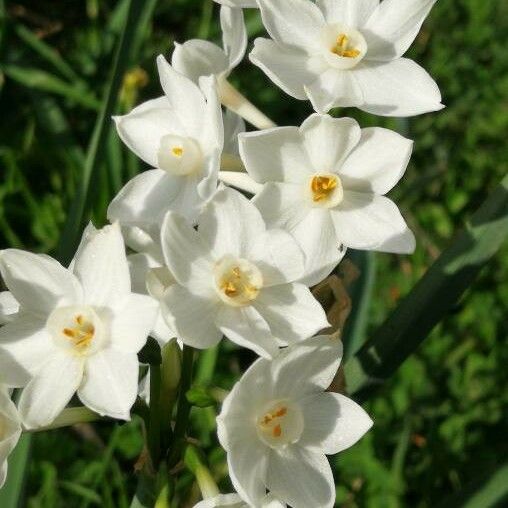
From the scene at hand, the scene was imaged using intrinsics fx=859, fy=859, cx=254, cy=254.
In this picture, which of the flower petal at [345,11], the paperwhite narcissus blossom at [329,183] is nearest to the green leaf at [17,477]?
the paperwhite narcissus blossom at [329,183]

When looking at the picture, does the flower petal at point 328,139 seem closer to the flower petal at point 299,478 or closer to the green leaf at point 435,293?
the green leaf at point 435,293

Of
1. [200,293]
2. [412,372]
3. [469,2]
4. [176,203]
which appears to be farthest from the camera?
[469,2]

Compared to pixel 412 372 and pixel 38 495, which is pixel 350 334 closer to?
pixel 412 372

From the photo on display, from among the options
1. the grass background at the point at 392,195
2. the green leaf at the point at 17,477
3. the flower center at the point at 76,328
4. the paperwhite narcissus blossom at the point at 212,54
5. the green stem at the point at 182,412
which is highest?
the paperwhite narcissus blossom at the point at 212,54

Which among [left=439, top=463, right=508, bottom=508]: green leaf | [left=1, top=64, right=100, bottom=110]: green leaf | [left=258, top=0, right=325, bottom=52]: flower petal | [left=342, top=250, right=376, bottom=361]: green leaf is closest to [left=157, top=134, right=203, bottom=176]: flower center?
[left=258, top=0, right=325, bottom=52]: flower petal

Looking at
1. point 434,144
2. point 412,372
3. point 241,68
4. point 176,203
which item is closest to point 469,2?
point 434,144

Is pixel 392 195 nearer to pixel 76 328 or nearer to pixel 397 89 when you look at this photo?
pixel 397 89

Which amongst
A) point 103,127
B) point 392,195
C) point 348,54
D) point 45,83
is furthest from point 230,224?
point 45,83
